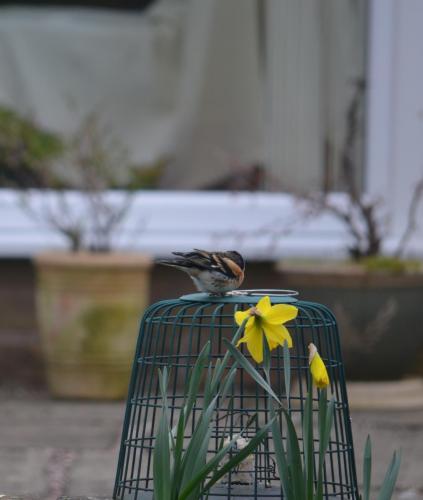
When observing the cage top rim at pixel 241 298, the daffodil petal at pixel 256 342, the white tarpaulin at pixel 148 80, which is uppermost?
the white tarpaulin at pixel 148 80

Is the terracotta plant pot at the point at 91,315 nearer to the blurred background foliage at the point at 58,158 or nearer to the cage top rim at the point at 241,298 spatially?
the blurred background foliage at the point at 58,158

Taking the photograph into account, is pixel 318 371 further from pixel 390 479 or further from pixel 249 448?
pixel 390 479

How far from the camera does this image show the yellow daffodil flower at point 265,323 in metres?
2.27

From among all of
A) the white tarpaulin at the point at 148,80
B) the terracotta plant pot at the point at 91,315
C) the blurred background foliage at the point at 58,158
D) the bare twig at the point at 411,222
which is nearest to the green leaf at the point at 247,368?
the terracotta plant pot at the point at 91,315

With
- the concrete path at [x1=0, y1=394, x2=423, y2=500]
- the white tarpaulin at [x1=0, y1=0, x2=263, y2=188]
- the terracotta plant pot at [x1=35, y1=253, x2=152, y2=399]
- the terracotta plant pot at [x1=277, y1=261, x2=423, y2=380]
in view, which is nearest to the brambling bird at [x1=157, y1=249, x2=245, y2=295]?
the concrete path at [x1=0, y1=394, x2=423, y2=500]

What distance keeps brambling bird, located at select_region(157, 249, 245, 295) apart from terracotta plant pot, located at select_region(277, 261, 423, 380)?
312 centimetres

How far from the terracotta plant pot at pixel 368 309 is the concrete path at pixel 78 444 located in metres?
0.27

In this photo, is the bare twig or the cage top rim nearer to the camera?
the cage top rim

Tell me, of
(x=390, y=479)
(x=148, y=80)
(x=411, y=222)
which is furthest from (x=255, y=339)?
(x=148, y=80)

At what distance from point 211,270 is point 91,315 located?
3.47 meters

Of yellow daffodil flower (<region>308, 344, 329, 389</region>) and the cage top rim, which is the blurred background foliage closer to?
the cage top rim

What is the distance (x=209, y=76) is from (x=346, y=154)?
44.3 inches

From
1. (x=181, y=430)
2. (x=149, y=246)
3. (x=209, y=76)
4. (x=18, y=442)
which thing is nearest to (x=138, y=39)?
(x=209, y=76)

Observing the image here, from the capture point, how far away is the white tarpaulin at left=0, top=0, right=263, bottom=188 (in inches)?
277
